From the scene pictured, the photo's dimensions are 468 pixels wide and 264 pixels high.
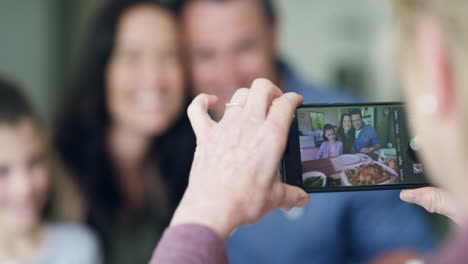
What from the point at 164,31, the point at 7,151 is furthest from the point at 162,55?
the point at 7,151

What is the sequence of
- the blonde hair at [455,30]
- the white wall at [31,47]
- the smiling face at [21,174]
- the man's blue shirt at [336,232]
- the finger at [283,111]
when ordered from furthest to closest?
1. the white wall at [31,47]
2. the smiling face at [21,174]
3. the man's blue shirt at [336,232]
4. the finger at [283,111]
5. the blonde hair at [455,30]

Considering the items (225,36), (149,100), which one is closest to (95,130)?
(149,100)

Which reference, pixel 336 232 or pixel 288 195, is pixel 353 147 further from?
pixel 336 232

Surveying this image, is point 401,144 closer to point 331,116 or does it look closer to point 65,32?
point 331,116

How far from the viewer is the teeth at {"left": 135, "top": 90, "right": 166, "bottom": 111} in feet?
3.76

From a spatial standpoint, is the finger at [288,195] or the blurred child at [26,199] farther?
the blurred child at [26,199]

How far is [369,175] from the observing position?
47cm

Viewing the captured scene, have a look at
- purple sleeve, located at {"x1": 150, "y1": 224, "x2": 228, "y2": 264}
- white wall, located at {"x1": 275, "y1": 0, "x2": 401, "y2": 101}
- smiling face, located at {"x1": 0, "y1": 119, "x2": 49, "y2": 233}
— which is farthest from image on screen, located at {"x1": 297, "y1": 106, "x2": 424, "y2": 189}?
white wall, located at {"x1": 275, "y1": 0, "x2": 401, "y2": 101}

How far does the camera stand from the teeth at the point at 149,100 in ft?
3.76

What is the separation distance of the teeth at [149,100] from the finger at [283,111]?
716 millimetres

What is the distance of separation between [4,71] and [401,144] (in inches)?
78.8

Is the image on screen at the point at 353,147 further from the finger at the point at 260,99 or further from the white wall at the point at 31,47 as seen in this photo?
the white wall at the point at 31,47

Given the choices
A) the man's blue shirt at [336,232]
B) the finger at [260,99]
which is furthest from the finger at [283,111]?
the man's blue shirt at [336,232]

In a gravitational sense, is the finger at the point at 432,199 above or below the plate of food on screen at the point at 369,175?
below
